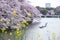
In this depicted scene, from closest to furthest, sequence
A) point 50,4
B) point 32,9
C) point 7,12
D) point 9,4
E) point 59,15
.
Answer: point 7,12 < point 9,4 < point 32,9 < point 59,15 < point 50,4

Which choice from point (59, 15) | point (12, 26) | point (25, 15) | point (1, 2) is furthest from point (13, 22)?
point (59, 15)

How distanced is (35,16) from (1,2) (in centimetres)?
269

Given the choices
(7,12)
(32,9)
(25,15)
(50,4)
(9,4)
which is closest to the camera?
(7,12)

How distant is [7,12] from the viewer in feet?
28.2

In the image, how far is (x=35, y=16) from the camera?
11.0 meters

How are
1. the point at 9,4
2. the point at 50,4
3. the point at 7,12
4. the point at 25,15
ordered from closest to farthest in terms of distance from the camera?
the point at 7,12, the point at 9,4, the point at 25,15, the point at 50,4

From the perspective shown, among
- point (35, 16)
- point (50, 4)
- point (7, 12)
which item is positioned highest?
point (7, 12)

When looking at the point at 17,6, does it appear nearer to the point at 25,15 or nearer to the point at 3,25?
the point at 25,15

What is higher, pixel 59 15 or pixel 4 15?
pixel 4 15

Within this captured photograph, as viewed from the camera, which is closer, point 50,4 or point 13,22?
point 13,22

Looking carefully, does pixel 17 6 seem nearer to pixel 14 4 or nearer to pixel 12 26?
pixel 14 4

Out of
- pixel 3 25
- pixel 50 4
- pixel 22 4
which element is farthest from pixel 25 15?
pixel 50 4

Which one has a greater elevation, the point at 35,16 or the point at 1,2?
the point at 1,2

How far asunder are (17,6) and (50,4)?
11514 mm
